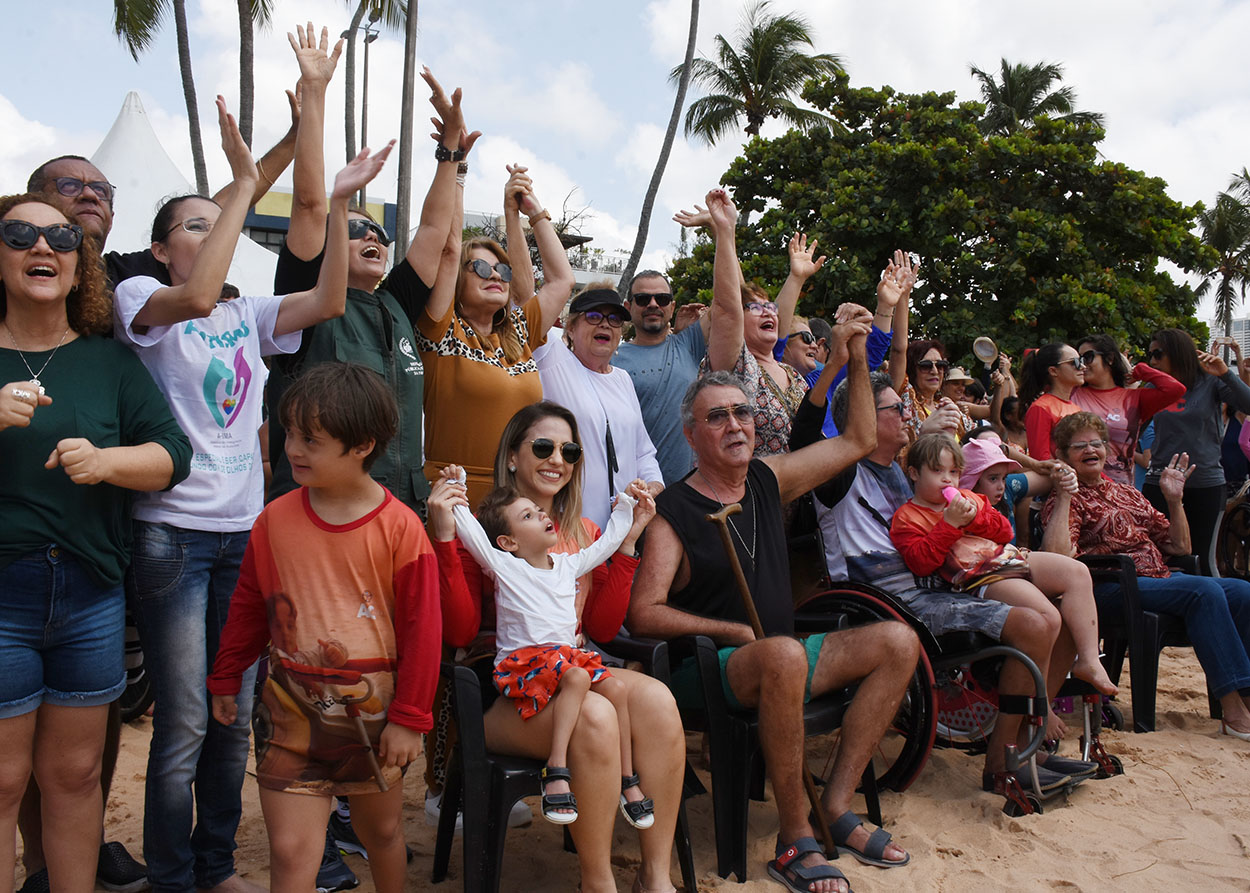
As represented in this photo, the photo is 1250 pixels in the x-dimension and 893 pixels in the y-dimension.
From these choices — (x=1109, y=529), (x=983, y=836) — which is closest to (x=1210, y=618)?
(x=1109, y=529)

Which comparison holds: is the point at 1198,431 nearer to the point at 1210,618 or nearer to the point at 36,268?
the point at 1210,618

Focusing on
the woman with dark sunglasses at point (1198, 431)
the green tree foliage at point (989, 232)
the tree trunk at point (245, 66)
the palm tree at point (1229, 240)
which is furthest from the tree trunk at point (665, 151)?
the palm tree at point (1229, 240)

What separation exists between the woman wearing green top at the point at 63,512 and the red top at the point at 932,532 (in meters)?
2.93

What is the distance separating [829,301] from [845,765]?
1299cm

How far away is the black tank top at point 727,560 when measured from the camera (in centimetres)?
344

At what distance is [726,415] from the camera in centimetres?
361

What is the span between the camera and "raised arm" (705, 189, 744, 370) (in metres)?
4.13

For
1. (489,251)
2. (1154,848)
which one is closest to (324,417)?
(489,251)

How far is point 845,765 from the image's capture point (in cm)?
330

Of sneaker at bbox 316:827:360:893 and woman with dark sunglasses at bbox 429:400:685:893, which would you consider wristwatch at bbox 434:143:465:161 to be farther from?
sneaker at bbox 316:827:360:893

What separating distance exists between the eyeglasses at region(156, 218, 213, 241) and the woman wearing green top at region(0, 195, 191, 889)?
0.31 meters

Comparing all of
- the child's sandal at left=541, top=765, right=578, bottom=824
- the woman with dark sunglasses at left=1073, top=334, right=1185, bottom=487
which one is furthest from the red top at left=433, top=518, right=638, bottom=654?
the woman with dark sunglasses at left=1073, top=334, right=1185, bottom=487

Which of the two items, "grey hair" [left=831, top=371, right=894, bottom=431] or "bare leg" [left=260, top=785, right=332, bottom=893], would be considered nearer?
"bare leg" [left=260, top=785, right=332, bottom=893]

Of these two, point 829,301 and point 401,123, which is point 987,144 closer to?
point 829,301
